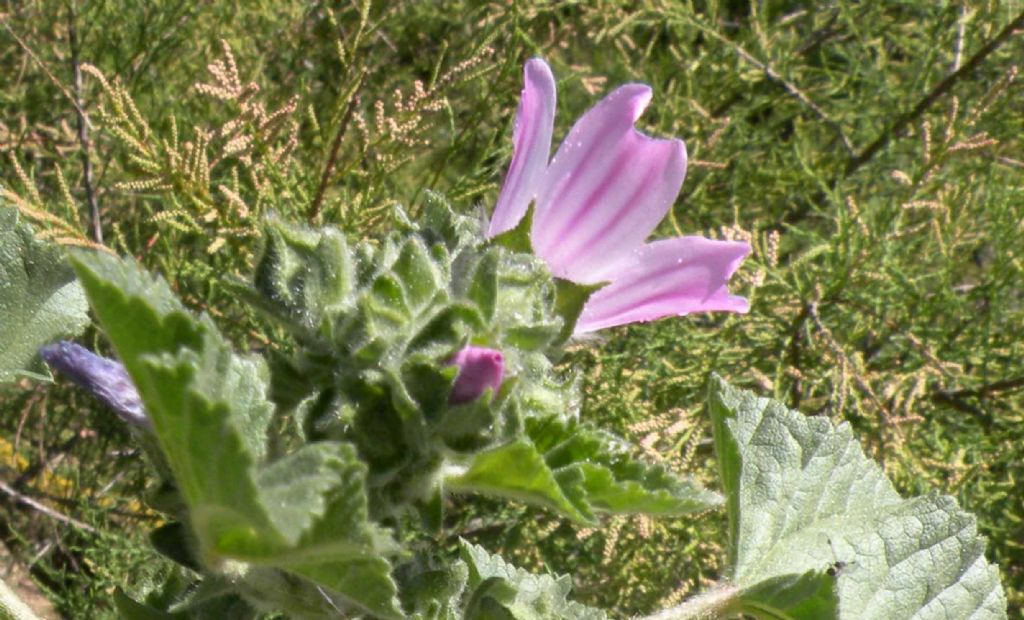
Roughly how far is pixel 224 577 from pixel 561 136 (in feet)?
7.03

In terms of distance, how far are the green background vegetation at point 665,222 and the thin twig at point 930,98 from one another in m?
0.01

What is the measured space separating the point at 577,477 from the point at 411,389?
128 mm

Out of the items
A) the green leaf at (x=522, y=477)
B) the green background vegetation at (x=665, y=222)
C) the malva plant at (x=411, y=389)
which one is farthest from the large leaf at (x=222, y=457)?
the green background vegetation at (x=665, y=222)

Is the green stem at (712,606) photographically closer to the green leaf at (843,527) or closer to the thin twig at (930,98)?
the green leaf at (843,527)

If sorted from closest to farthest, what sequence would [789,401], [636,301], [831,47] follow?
1. [636,301]
2. [789,401]
3. [831,47]

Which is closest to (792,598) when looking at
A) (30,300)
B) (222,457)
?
(222,457)

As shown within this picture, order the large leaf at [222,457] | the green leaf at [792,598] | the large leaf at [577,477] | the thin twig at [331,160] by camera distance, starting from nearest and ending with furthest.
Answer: the large leaf at [222,457], the large leaf at [577,477], the green leaf at [792,598], the thin twig at [331,160]

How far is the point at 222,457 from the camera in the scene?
25.7 inches

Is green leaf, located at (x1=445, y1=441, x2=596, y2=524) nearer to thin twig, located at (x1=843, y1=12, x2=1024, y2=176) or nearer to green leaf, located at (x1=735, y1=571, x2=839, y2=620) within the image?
green leaf, located at (x1=735, y1=571, x2=839, y2=620)

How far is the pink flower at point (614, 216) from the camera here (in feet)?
3.09

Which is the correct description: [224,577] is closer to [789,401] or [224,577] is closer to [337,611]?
[337,611]

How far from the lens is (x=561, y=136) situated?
2826 mm

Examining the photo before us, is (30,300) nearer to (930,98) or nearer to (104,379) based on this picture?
(104,379)

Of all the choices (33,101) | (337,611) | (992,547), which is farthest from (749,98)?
(337,611)
